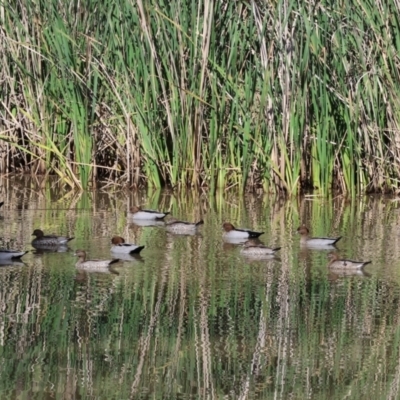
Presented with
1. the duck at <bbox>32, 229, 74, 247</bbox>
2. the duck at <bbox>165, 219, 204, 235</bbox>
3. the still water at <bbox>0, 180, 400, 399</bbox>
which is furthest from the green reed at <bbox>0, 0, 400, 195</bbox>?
the duck at <bbox>32, 229, 74, 247</bbox>

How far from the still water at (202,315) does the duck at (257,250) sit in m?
0.10

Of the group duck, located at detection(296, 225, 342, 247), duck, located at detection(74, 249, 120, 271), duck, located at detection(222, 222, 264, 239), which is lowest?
duck, located at detection(74, 249, 120, 271)

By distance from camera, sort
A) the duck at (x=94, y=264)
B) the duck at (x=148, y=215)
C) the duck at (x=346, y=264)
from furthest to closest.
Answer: the duck at (x=148, y=215)
the duck at (x=94, y=264)
the duck at (x=346, y=264)

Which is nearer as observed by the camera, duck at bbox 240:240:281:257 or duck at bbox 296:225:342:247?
duck at bbox 240:240:281:257

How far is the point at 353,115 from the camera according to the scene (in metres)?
13.2

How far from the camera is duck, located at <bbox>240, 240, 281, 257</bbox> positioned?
34.2ft

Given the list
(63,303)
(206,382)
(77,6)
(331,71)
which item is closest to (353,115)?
(331,71)

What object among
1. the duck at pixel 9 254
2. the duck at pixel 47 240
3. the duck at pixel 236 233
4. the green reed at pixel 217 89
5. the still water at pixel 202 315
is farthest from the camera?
the green reed at pixel 217 89

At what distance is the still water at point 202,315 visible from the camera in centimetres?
677

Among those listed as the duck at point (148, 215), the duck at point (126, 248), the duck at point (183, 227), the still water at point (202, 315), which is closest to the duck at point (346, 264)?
the still water at point (202, 315)

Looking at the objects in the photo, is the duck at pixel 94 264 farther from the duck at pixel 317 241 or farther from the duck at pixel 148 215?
the duck at pixel 148 215

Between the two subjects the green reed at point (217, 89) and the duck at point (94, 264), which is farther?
the green reed at point (217, 89)

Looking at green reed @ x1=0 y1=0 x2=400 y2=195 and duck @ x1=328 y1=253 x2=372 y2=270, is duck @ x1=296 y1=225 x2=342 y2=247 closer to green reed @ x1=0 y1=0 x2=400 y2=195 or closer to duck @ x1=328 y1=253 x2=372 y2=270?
duck @ x1=328 y1=253 x2=372 y2=270

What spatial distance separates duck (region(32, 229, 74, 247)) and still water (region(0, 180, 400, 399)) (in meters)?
0.08
